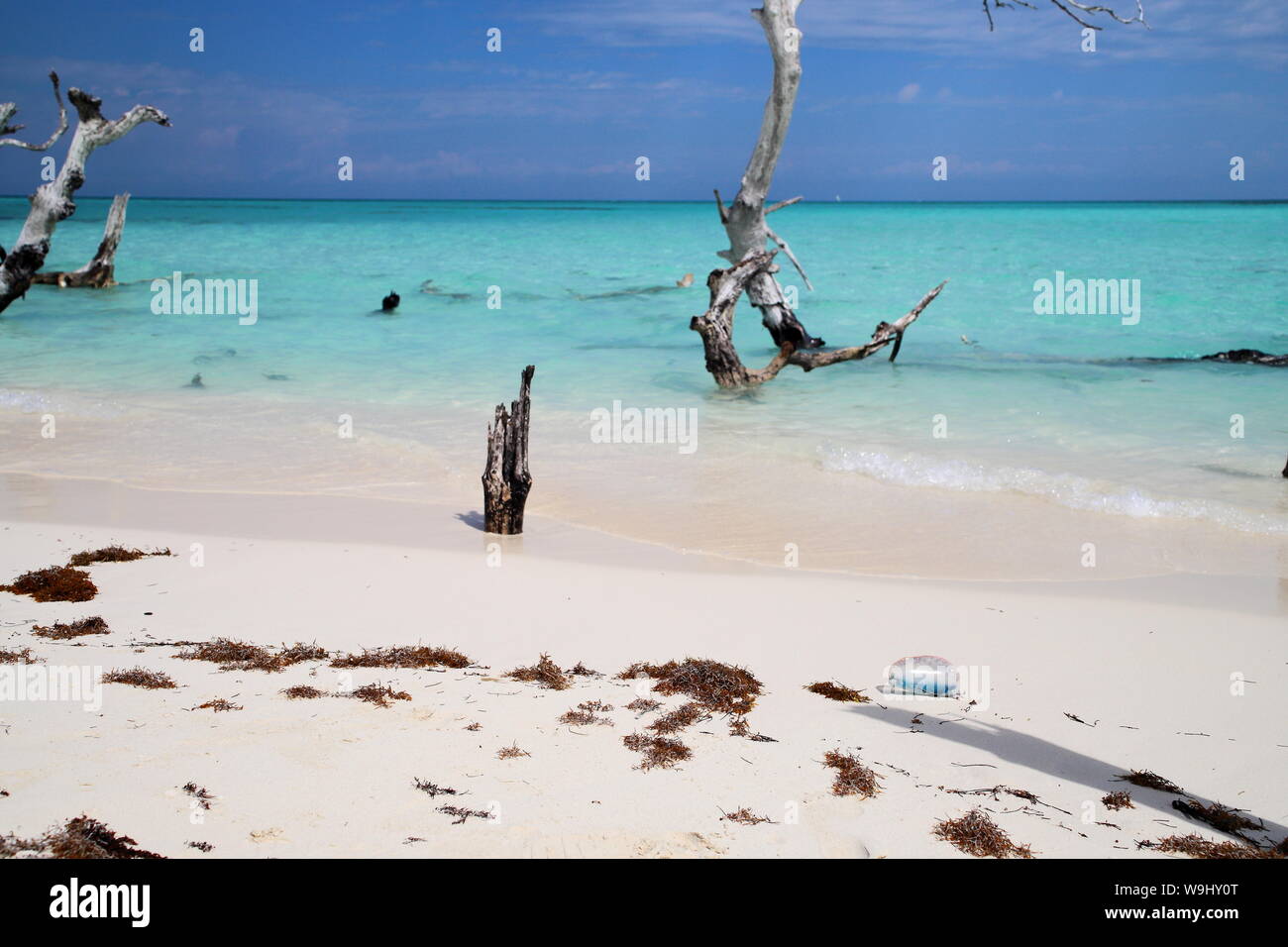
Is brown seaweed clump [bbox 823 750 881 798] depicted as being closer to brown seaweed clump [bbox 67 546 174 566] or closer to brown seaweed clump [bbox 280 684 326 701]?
brown seaweed clump [bbox 280 684 326 701]

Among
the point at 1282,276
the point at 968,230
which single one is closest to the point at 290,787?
the point at 1282,276

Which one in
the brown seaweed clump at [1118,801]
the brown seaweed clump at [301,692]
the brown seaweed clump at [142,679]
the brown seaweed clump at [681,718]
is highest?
the brown seaweed clump at [142,679]

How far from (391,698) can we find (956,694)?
9.46 ft

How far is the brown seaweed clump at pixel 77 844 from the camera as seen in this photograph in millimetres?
3156

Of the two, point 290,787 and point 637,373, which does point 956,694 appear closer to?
point 290,787

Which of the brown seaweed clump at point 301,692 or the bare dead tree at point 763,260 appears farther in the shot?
the bare dead tree at point 763,260

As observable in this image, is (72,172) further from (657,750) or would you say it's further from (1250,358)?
(1250,358)

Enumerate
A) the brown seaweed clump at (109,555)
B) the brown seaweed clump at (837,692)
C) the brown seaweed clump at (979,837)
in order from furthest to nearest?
the brown seaweed clump at (109,555)
the brown seaweed clump at (837,692)
the brown seaweed clump at (979,837)

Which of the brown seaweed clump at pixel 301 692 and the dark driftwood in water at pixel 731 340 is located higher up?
the dark driftwood in water at pixel 731 340

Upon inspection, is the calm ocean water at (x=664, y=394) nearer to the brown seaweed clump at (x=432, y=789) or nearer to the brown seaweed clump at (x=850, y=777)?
the brown seaweed clump at (x=850, y=777)

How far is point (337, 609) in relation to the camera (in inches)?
253

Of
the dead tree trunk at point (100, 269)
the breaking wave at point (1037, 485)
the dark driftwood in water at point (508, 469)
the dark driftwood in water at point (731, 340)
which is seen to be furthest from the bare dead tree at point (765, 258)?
the dead tree trunk at point (100, 269)

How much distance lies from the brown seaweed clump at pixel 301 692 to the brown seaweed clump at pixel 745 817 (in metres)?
2.17

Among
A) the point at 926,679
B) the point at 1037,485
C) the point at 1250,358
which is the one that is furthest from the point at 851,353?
the point at 926,679
